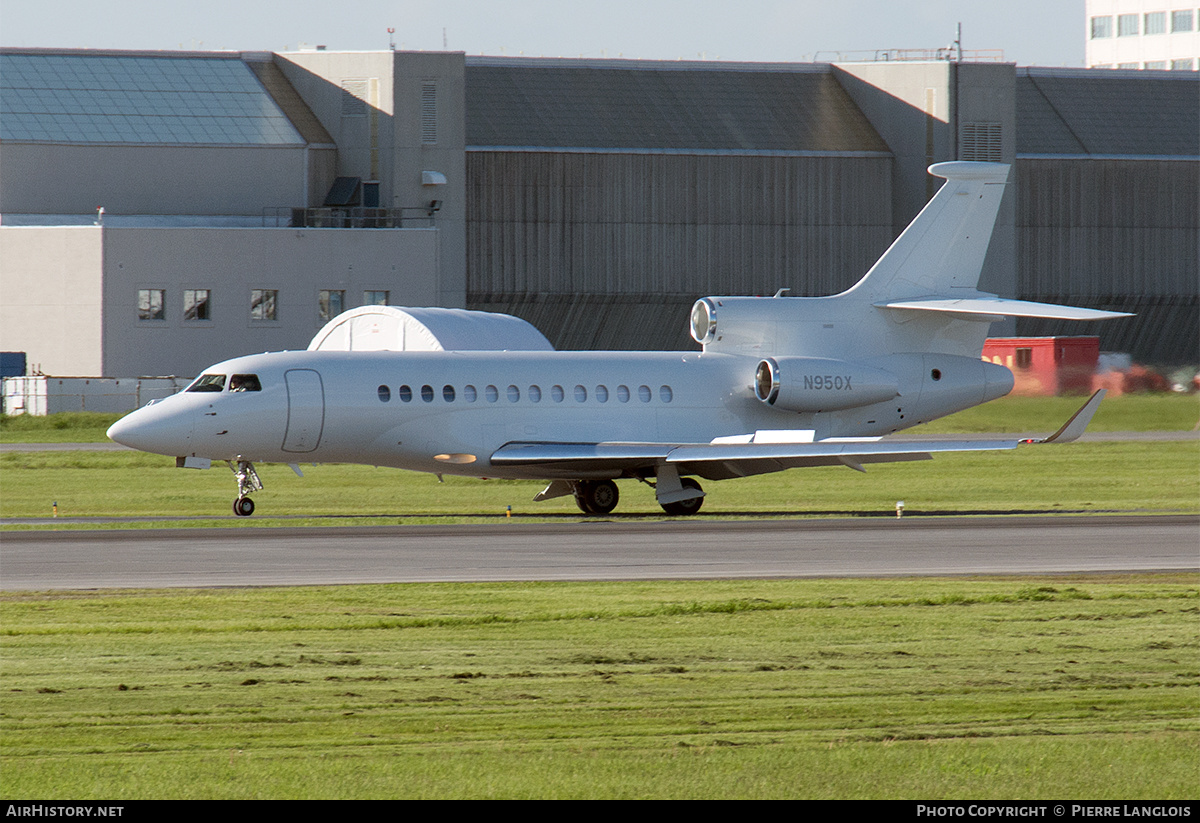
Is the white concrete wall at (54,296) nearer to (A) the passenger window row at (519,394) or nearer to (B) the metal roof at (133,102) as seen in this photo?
(B) the metal roof at (133,102)

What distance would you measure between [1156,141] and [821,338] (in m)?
56.6

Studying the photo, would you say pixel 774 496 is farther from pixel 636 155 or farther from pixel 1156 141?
pixel 1156 141

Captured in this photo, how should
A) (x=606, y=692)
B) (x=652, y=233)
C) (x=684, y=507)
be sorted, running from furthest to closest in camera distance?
(x=652, y=233)
(x=684, y=507)
(x=606, y=692)

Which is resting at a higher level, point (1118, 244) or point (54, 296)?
point (1118, 244)

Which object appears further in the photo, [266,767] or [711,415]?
[711,415]

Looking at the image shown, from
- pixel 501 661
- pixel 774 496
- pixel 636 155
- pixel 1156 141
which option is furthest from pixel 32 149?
pixel 501 661

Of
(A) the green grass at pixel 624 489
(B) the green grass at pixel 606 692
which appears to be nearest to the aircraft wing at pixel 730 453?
(A) the green grass at pixel 624 489

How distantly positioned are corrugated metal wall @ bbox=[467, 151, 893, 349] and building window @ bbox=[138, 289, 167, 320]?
613 inches

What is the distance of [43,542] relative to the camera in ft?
98.1

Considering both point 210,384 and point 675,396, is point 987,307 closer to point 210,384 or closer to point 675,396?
point 675,396

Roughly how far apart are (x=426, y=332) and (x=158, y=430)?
24.5 meters

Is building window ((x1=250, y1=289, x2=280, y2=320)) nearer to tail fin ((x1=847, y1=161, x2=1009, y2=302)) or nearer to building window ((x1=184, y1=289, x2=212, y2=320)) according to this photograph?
building window ((x1=184, y1=289, x2=212, y2=320))

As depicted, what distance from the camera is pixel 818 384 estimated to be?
40625mm

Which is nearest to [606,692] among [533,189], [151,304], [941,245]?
[941,245]
